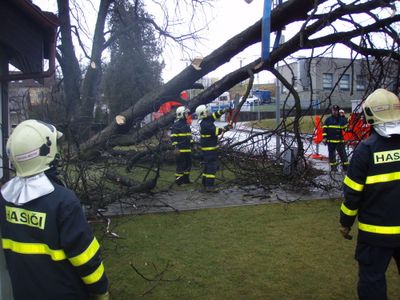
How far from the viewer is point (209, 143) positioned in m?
8.55

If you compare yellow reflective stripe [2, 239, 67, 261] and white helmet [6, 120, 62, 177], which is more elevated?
white helmet [6, 120, 62, 177]

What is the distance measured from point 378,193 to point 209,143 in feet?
19.4

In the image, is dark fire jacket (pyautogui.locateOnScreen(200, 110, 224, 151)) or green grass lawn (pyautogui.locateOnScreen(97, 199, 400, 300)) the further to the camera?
dark fire jacket (pyautogui.locateOnScreen(200, 110, 224, 151))

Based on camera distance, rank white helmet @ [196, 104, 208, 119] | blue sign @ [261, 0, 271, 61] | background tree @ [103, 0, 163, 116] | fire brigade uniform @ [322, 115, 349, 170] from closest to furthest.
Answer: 1. blue sign @ [261, 0, 271, 61]
2. white helmet @ [196, 104, 208, 119]
3. fire brigade uniform @ [322, 115, 349, 170]
4. background tree @ [103, 0, 163, 116]

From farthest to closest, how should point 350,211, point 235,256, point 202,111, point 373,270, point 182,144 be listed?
1. point 182,144
2. point 202,111
3. point 235,256
4. point 350,211
5. point 373,270

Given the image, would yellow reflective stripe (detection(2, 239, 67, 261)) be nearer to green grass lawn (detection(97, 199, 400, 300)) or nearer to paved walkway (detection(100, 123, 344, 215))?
green grass lawn (detection(97, 199, 400, 300))

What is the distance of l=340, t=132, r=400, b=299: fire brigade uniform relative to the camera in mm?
2695

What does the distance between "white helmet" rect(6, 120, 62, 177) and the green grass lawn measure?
2053mm

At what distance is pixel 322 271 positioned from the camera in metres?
4.11

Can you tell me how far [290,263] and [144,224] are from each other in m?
2.47

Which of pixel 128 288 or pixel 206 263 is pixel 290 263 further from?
pixel 128 288

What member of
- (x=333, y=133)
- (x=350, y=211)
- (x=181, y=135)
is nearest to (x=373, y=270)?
(x=350, y=211)

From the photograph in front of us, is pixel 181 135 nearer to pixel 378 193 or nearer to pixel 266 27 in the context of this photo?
pixel 266 27

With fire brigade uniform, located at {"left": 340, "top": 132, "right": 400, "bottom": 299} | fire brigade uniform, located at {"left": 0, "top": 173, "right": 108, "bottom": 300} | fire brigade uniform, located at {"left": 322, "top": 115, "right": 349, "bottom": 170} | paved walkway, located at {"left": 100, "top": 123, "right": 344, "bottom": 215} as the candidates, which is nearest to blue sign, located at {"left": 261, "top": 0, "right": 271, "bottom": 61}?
fire brigade uniform, located at {"left": 340, "top": 132, "right": 400, "bottom": 299}
